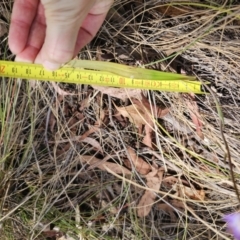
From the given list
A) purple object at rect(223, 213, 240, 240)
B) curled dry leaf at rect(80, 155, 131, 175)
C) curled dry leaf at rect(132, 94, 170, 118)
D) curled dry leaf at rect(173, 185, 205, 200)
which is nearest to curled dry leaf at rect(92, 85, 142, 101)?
curled dry leaf at rect(132, 94, 170, 118)

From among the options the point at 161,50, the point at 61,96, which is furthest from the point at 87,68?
the point at 161,50

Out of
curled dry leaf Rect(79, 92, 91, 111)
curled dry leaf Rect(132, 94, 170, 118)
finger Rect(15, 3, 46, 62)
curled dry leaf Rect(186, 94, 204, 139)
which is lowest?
curled dry leaf Rect(79, 92, 91, 111)

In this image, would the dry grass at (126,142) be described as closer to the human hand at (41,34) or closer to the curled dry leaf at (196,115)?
the curled dry leaf at (196,115)

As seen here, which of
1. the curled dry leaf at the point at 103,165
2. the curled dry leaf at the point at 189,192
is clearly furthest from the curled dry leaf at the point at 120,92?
the curled dry leaf at the point at 189,192

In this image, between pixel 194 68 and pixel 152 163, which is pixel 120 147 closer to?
pixel 152 163

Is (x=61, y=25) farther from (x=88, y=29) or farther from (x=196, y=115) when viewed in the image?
(x=196, y=115)

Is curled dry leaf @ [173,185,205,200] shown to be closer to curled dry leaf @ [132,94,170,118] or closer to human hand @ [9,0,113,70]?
curled dry leaf @ [132,94,170,118]

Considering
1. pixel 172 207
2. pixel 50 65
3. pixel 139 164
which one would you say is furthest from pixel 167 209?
pixel 50 65

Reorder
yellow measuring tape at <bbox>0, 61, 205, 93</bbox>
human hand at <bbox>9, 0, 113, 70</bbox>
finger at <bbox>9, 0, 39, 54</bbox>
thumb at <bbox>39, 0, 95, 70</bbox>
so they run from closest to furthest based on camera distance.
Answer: thumb at <bbox>39, 0, 95, 70</bbox>
human hand at <bbox>9, 0, 113, 70</bbox>
finger at <bbox>9, 0, 39, 54</bbox>
yellow measuring tape at <bbox>0, 61, 205, 93</bbox>
